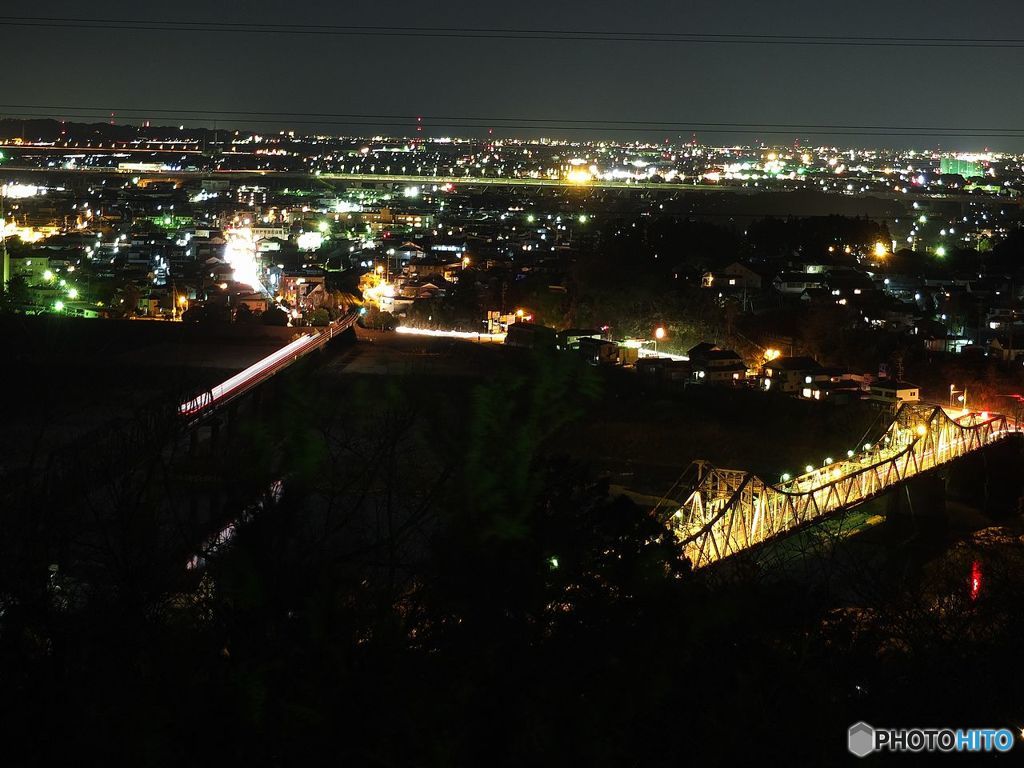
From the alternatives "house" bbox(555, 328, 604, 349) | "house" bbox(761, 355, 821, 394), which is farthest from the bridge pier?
"house" bbox(555, 328, 604, 349)

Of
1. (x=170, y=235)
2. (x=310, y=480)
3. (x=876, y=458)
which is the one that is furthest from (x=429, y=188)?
(x=310, y=480)

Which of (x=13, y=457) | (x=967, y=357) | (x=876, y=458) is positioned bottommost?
(x=13, y=457)

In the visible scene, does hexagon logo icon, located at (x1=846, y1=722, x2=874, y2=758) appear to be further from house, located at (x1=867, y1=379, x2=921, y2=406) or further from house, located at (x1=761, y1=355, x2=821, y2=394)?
house, located at (x1=761, y1=355, x2=821, y2=394)

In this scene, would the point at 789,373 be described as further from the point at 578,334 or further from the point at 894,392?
the point at 578,334

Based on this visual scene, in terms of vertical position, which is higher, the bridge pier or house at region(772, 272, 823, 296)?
house at region(772, 272, 823, 296)

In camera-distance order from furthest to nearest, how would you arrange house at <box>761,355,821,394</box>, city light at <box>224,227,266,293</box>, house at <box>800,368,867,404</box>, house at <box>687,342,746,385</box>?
1. city light at <box>224,227,266,293</box>
2. house at <box>687,342,746,385</box>
3. house at <box>761,355,821,394</box>
4. house at <box>800,368,867,404</box>

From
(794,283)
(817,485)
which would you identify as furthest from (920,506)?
(794,283)

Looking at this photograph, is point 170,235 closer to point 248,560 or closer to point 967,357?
point 967,357
